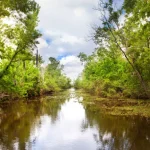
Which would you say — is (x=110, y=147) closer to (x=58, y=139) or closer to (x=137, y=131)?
(x=58, y=139)

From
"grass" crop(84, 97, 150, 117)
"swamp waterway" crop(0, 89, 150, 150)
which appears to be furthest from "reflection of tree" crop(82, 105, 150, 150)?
"grass" crop(84, 97, 150, 117)

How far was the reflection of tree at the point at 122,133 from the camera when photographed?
11.4 m

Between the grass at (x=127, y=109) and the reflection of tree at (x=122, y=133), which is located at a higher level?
the grass at (x=127, y=109)

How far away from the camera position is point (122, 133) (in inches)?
547

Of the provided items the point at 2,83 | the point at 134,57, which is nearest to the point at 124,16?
the point at 134,57

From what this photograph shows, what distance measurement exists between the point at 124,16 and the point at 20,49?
10.8 metres

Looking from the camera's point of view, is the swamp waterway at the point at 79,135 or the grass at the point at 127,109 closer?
the swamp waterway at the point at 79,135

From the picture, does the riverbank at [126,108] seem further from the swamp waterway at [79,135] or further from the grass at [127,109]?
the swamp waterway at [79,135]

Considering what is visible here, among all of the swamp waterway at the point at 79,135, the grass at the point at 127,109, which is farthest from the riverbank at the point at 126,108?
the swamp waterway at the point at 79,135

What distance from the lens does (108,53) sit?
2638cm

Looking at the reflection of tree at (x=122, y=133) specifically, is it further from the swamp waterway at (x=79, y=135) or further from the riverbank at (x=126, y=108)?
the riverbank at (x=126, y=108)

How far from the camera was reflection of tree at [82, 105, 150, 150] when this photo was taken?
11.4m

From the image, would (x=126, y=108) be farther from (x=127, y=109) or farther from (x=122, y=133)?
(x=122, y=133)

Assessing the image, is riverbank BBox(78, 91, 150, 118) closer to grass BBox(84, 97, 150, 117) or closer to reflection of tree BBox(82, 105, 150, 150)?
grass BBox(84, 97, 150, 117)
